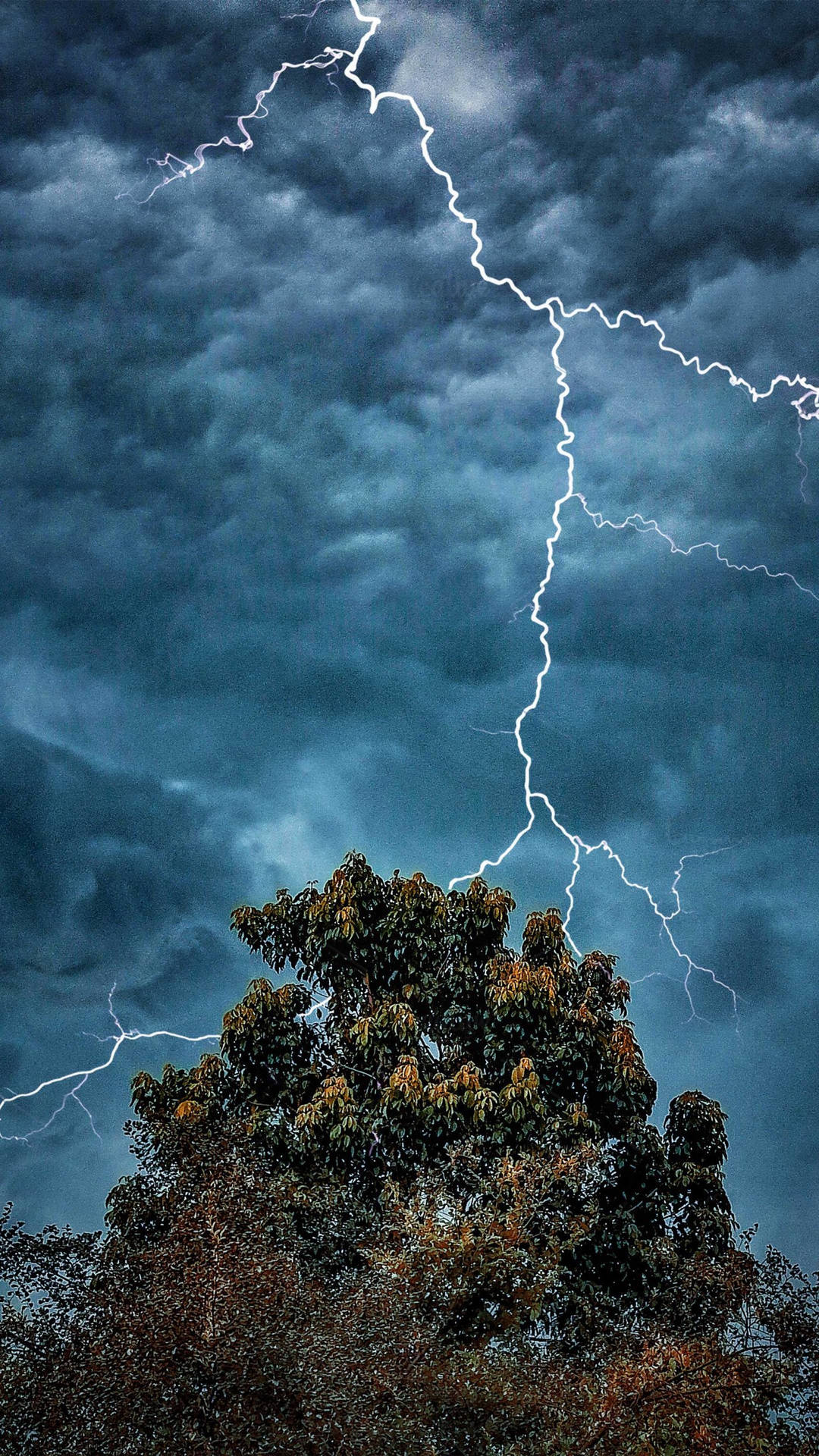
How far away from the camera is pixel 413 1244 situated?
8109mm

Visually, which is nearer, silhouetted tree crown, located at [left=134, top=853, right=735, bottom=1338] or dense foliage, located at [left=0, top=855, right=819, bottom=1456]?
dense foliage, located at [left=0, top=855, right=819, bottom=1456]

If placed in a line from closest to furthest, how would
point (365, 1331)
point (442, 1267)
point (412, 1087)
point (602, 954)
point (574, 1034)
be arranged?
point (365, 1331) < point (442, 1267) < point (412, 1087) < point (574, 1034) < point (602, 954)

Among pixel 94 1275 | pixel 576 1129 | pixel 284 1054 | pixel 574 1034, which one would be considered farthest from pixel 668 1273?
pixel 94 1275

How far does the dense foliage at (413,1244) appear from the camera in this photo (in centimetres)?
641

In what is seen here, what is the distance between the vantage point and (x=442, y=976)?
39.2 ft

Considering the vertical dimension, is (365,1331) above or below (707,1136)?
below

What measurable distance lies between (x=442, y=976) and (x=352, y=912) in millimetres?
1231

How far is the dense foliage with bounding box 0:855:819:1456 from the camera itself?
641 centimetres

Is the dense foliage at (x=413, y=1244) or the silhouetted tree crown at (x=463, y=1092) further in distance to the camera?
the silhouetted tree crown at (x=463, y=1092)

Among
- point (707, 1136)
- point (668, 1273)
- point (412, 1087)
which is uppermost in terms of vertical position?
point (707, 1136)

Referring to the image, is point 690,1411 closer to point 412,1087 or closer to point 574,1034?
point 412,1087

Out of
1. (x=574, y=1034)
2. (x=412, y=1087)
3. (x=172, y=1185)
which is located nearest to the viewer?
(x=172, y=1185)

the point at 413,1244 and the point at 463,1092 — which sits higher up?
the point at 463,1092

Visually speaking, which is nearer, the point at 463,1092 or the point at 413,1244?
the point at 413,1244
